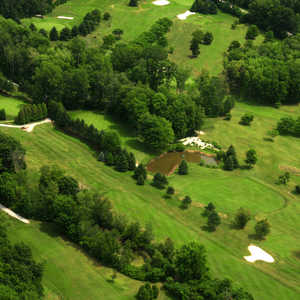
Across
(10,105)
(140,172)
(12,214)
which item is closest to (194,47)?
(10,105)

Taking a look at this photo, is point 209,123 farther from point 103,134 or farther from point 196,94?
point 103,134

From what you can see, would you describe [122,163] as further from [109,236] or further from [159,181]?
[109,236]

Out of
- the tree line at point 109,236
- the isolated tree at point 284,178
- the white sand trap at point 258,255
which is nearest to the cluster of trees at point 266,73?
the isolated tree at point 284,178

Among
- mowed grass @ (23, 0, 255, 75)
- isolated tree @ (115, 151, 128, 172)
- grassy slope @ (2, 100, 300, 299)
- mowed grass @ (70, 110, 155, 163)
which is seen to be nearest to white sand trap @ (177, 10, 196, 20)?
mowed grass @ (23, 0, 255, 75)

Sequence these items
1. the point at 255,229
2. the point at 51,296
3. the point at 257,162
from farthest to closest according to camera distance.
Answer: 1. the point at 257,162
2. the point at 255,229
3. the point at 51,296

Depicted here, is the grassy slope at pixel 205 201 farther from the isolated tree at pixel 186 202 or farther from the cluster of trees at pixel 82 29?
the cluster of trees at pixel 82 29

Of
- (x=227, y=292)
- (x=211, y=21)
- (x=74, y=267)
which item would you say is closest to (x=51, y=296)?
(x=74, y=267)
